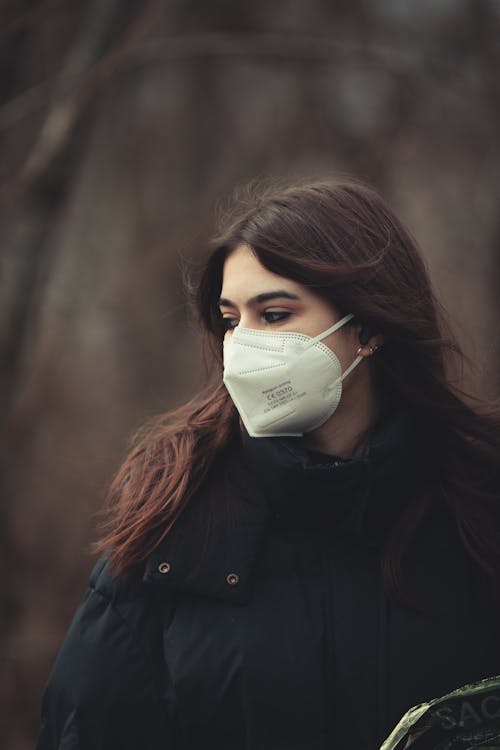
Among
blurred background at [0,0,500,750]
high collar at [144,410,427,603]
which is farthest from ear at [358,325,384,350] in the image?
blurred background at [0,0,500,750]

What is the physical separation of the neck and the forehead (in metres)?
0.35

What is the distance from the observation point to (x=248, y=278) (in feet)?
7.39

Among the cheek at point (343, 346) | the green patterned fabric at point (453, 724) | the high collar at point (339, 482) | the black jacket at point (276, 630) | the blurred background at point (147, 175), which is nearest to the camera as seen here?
the green patterned fabric at point (453, 724)

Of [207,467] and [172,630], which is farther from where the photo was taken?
[207,467]

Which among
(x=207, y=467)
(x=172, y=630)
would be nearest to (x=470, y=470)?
(x=207, y=467)

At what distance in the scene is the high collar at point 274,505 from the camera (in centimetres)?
215

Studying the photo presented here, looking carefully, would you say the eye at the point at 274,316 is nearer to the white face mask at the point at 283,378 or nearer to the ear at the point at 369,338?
the white face mask at the point at 283,378

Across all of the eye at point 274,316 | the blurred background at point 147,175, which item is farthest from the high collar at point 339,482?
the blurred background at point 147,175

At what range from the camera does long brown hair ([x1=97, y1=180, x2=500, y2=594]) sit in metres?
2.23

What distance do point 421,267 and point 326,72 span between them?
5.45 meters

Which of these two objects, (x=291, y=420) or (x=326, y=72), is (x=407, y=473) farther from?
(x=326, y=72)

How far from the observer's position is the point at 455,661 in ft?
7.05

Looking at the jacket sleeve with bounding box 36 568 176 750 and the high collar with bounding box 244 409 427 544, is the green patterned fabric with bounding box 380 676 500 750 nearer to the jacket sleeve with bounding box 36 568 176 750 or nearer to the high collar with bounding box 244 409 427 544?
the high collar with bounding box 244 409 427 544

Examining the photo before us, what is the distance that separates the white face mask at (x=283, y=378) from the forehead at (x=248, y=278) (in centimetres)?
11
